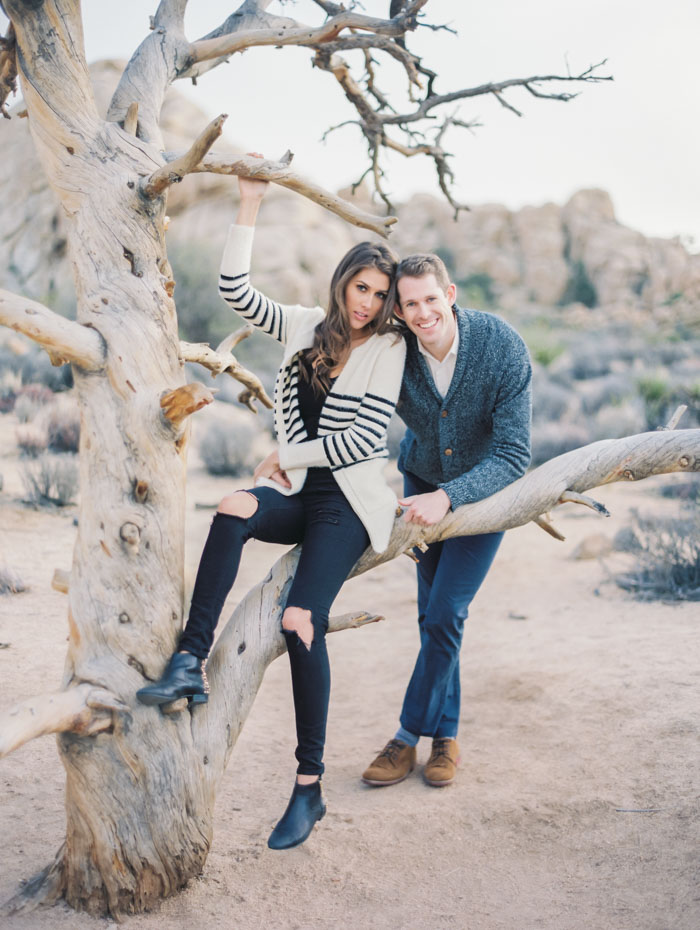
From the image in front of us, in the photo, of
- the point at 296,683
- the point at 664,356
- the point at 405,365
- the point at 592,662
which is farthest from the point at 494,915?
the point at 664,356

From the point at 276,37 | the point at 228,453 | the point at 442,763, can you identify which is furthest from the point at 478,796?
the point at 228,453

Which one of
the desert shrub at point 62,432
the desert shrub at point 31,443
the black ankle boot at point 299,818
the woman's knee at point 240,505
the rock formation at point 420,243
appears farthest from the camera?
the rock formation at point 420,243

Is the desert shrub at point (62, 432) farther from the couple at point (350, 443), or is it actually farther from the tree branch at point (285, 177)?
the tree branch at point (285, 177)

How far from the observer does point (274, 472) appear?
9.95ft

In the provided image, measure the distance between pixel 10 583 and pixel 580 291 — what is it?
42.4 meters

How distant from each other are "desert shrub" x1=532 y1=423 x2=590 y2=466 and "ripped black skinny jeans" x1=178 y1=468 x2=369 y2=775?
7.67 meters

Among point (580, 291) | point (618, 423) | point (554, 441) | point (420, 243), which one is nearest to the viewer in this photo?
point (554, 441)

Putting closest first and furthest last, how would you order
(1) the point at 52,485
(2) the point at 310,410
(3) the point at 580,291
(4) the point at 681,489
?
Answer: (2) the point at 310,410, (1) the point at 52,485, (4) the point at 681,489, (3) the point at 580,291

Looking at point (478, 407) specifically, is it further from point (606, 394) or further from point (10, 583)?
point (606, 394)

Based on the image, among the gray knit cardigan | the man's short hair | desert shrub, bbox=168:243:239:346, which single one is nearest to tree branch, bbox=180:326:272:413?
the gray knit cardigan

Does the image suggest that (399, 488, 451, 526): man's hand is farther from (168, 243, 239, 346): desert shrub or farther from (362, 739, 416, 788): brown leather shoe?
(168, 243, 239, 346): desert shrub

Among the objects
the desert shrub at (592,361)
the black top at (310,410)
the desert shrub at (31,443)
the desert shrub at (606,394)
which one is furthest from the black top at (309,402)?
the desert shrub at (592,361)

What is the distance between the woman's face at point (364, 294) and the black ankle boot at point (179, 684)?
133 centimetres

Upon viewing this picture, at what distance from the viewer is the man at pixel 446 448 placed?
3.02 m
